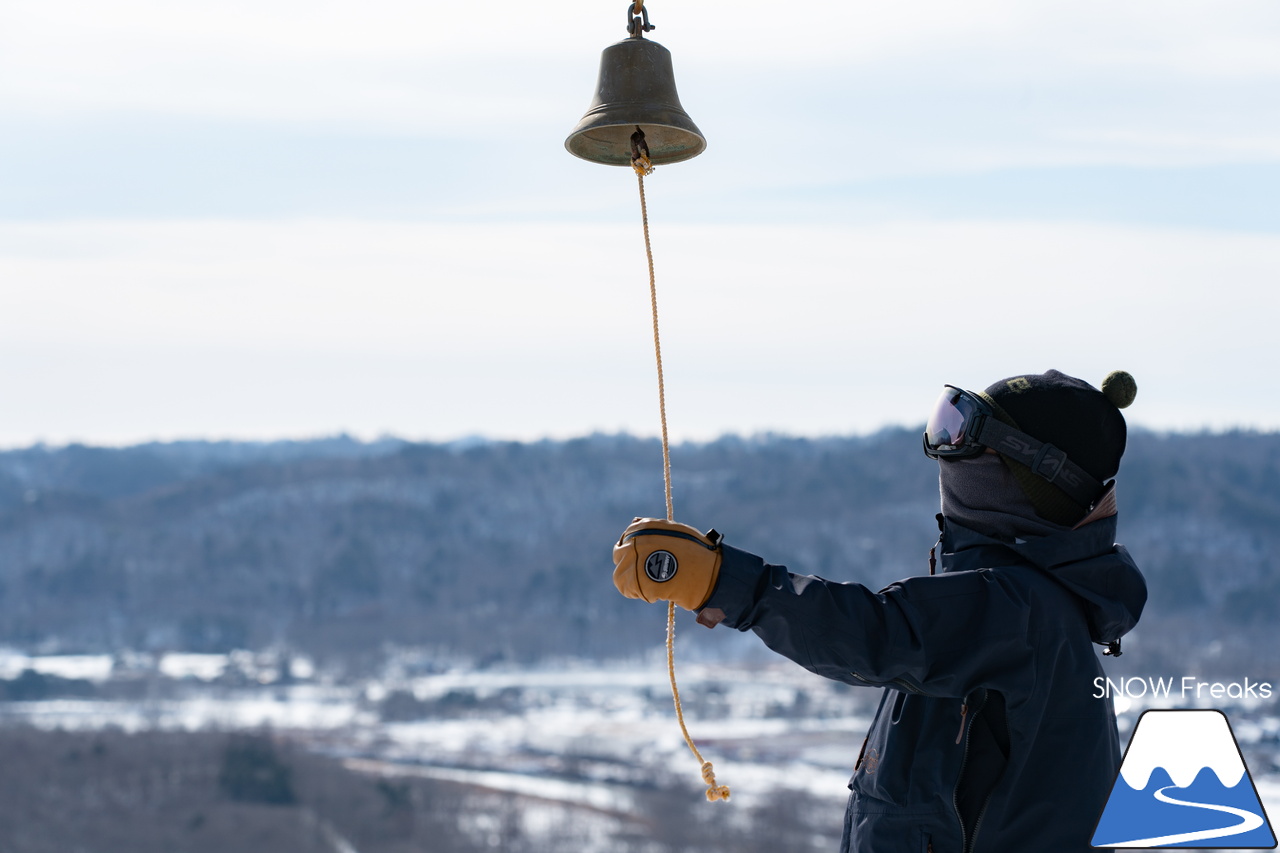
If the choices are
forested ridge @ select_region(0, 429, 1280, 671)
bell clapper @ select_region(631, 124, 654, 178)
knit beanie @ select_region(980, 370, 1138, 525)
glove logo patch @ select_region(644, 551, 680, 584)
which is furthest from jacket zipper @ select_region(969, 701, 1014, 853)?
forested ridge @ select_region(0, 429, 1280, 671)

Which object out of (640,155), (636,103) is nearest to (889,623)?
(640,155)

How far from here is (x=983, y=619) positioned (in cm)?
242

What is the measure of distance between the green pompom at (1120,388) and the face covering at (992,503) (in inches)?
13.1

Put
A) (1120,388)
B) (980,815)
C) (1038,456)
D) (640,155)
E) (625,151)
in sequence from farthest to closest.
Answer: (625,151)
(640,155)
(1120,388)
(1038,456)
(980,815)

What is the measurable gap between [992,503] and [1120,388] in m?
0.41

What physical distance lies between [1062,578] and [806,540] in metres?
132

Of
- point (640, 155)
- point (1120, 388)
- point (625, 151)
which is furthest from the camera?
point (625, 151)

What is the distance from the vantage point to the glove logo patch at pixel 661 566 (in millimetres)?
2414

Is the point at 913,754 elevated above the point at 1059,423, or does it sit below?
below

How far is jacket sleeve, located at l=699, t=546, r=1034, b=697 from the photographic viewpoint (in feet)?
7.66

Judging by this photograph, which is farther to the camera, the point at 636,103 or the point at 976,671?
the point at 636,103

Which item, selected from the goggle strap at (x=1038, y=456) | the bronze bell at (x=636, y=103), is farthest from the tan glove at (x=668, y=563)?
the bronze bell at (x=636, y=103)

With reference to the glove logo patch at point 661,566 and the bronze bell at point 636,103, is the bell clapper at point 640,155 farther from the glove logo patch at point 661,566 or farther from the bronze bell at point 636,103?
the glove logo patch at point 661,566

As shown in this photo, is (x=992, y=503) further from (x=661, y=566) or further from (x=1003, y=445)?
(x=661, y=566)
